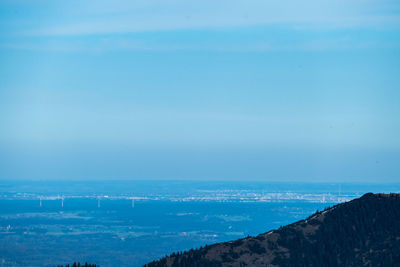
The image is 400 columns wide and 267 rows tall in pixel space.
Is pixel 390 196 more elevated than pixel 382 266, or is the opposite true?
pixel 390 196

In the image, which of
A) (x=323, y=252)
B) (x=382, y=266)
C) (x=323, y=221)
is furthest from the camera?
(x=323, y=221)

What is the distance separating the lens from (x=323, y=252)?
158000 millimetres

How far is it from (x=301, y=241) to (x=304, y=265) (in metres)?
9.41

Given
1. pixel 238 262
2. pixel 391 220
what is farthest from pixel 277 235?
pixel 391 220

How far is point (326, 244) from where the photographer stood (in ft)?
528

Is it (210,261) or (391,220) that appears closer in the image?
(210,261)

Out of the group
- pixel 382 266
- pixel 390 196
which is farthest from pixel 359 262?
pixel 390 196

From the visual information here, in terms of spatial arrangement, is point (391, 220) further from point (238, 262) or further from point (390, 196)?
→ point (238, 262)

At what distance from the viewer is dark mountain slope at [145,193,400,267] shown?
15088 cm

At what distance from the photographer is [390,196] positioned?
17775 cm

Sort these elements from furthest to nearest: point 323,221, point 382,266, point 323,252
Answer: point 323,221, point 323,252, point 382,266

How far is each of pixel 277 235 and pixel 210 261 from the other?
21.2 metres

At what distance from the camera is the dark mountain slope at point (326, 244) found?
150875 mm

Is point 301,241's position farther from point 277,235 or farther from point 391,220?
point 391,220
